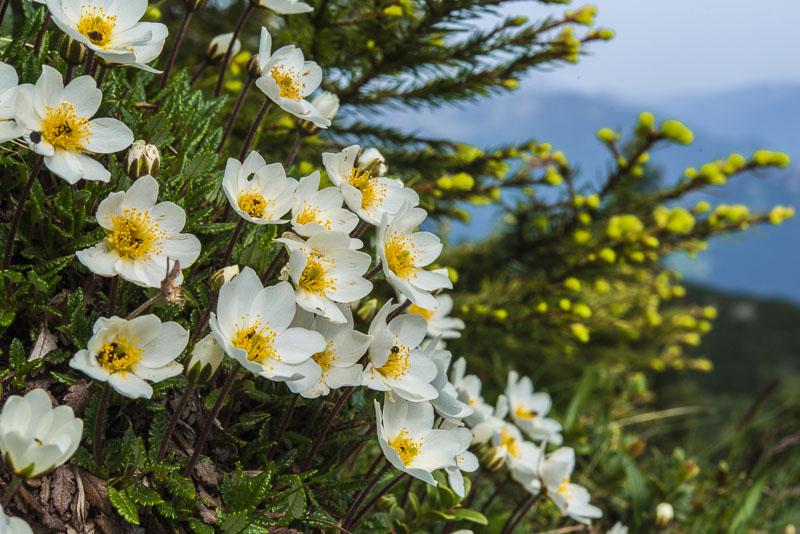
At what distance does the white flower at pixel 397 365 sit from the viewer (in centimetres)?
168

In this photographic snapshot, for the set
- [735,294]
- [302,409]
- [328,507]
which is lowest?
[735,294]

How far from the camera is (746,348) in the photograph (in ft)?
68.2

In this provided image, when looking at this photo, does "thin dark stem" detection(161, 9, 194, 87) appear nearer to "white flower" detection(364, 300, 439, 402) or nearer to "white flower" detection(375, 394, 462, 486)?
"white flower" detection(364, 300, 439, 402)

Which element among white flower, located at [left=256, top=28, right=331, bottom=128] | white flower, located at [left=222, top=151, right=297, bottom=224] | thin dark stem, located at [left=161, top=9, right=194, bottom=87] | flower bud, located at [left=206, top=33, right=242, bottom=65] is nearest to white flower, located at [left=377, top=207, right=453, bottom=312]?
white flower, located at [left=222, top=151, right=297, bottom=224]

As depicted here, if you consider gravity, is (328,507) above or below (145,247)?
below

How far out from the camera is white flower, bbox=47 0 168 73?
5.54 feet

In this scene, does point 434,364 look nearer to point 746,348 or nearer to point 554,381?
point 554,381

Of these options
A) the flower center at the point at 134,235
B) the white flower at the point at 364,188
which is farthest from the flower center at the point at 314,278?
the flower center at the point at 134,235

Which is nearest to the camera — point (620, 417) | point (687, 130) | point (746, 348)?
point (687, 130)

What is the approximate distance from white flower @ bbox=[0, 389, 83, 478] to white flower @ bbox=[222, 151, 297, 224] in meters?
0.59

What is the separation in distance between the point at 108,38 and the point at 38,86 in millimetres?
287

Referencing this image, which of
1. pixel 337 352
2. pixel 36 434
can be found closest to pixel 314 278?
pixel 337 352

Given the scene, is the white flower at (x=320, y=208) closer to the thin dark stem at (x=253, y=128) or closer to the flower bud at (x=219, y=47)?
the thin dark stem at (x=253, y=128)

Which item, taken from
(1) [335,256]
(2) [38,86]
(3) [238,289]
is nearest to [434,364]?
(1) [335,256]
